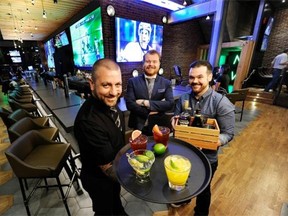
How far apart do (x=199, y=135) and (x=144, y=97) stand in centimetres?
100

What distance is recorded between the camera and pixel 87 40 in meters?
5.17

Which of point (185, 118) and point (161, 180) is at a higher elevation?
point (185, 118)

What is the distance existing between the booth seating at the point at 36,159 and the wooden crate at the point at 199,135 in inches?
48.4

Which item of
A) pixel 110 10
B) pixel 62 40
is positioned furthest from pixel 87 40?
pixel 62 40

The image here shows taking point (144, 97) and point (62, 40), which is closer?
point (144, 97)

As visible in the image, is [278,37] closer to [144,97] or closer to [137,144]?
[144,97]

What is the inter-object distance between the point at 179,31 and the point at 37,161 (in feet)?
23.9

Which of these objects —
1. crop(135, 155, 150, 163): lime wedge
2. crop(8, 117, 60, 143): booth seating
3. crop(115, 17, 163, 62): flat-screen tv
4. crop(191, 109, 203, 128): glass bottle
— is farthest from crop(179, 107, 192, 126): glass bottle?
crop(115, 17, 163, 62): flat-screen tv

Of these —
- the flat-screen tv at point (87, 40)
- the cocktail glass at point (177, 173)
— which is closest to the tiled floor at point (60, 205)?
the cocktail glass at point (177, 173)

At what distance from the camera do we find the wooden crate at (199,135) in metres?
1.10

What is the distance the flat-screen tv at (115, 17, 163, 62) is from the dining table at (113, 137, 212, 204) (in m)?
4.41

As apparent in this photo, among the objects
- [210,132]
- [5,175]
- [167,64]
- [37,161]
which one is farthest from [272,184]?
[167,64]

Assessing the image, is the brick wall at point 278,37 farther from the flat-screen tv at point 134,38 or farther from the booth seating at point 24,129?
the booth seating at point 24,129

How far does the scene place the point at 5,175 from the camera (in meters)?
2.27
